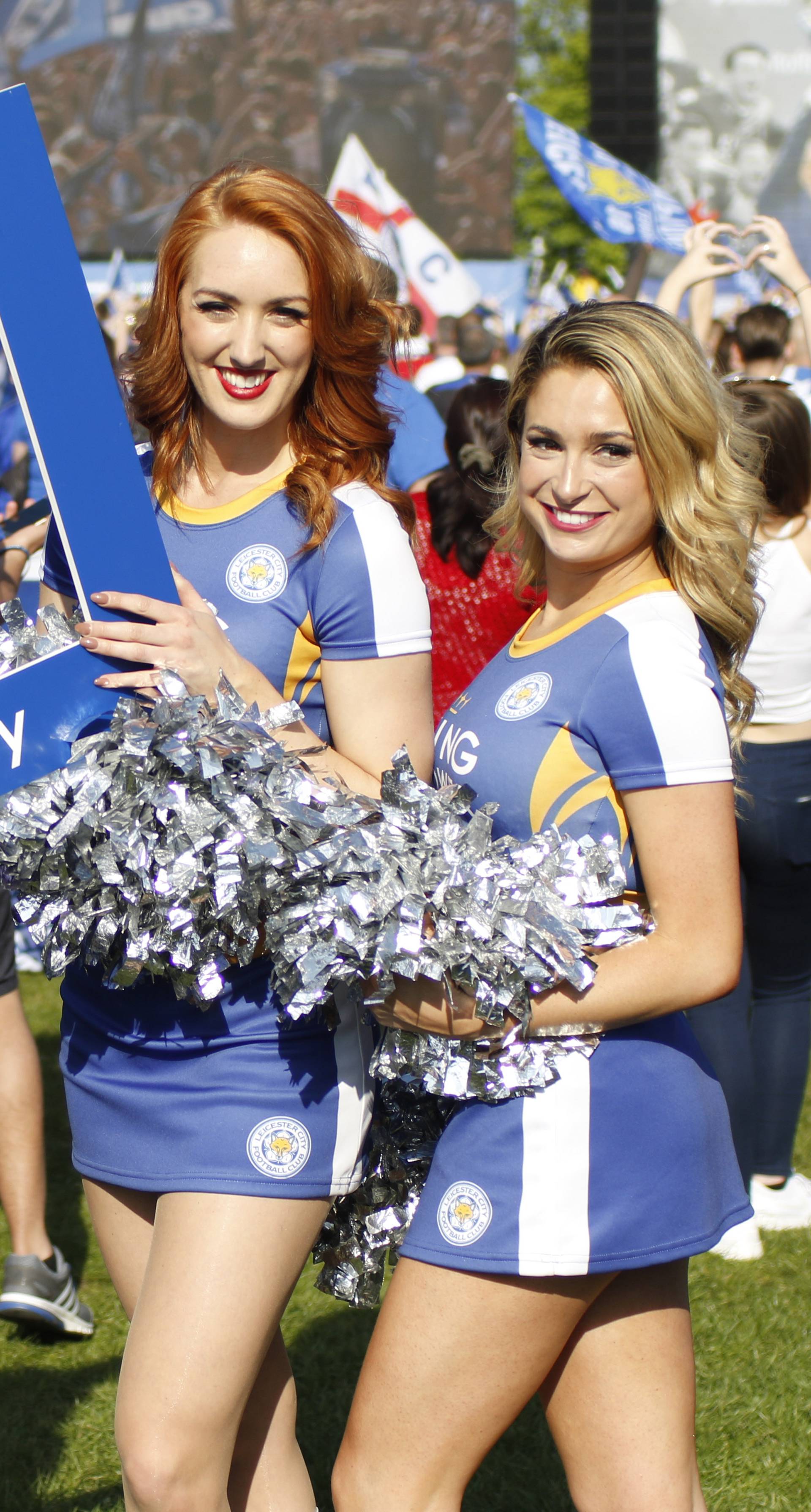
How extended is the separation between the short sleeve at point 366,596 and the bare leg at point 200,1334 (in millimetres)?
691

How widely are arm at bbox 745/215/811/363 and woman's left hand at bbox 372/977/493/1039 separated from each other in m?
3.30

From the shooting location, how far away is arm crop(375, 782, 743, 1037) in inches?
69.8

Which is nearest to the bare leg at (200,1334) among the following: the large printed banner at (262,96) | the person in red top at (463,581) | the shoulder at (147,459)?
the shoulder at (147,459)

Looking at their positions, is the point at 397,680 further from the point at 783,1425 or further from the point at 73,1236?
the point at 73,1236

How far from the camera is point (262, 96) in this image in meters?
32.5

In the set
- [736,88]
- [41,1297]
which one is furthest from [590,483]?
[736,88]

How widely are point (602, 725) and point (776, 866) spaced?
7.18ft

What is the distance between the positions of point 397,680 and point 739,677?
52cm

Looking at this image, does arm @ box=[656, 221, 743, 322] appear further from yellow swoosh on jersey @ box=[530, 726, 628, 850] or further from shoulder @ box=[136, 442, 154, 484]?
yellow swoosh on jersey @ box=[530, 726, 628, 850]

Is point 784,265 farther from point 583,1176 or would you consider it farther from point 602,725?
point 583,1176

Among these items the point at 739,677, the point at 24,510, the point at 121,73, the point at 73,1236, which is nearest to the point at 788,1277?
the point at 73,1236

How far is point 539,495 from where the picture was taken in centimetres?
199

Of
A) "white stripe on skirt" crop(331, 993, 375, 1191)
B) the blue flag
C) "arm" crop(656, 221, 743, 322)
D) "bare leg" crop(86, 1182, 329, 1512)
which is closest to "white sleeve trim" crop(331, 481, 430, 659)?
"white stripe on skirt" crop(331, 993, 375, 1191)

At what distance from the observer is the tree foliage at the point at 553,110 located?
117 ft
